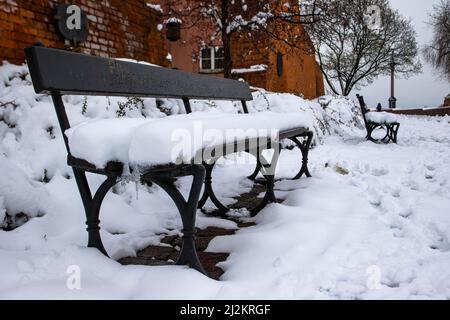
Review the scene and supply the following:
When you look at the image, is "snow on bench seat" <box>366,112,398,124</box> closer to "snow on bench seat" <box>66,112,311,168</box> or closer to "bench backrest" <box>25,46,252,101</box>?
"bench backrest" <box>25,46,252,101</box>

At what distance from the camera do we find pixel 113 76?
7.54 ft

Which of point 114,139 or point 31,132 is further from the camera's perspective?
point 31,132

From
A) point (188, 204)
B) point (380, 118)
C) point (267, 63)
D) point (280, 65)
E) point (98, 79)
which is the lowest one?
point (188, 204)

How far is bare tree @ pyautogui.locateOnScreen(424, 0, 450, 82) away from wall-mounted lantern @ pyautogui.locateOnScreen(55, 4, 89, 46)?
95.3ft

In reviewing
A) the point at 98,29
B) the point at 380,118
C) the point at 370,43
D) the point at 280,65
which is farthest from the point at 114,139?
the point at 370,43

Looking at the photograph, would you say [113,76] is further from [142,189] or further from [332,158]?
[332,158]

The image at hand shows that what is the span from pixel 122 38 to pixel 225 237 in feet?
16.5

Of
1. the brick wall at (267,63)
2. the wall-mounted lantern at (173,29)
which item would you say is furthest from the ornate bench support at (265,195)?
the wall-mounted lantern at (173,29)

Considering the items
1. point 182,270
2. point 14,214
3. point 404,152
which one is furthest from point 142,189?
point 404,152

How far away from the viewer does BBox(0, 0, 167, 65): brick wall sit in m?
4.14

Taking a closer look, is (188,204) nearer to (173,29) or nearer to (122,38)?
(122,38)

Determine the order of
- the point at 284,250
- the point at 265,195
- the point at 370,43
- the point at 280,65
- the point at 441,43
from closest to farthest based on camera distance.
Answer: the point at 284,250, the point at 265,195, the point at 280,65, the point at 370,43, the point at 441,43

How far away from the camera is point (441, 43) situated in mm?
27703

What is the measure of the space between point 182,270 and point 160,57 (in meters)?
6.52
